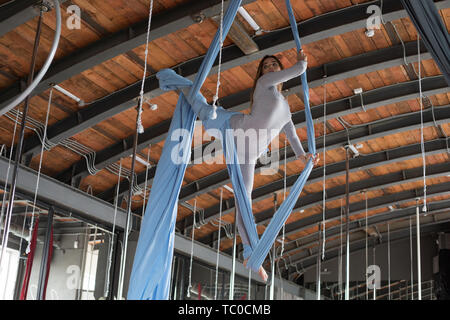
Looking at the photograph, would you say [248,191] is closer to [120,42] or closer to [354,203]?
[120,42]

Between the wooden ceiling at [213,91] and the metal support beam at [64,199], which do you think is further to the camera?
the metal support beam at [64,199]

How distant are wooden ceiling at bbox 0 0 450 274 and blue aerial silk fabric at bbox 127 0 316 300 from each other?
99.6 inches

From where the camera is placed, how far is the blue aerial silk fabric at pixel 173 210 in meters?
4.36

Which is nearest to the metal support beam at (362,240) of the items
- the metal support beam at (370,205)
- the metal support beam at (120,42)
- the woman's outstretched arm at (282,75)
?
the metal support beam at (370,205)

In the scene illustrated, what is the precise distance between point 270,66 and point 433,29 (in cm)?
128

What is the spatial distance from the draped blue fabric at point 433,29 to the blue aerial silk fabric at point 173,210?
133 cm

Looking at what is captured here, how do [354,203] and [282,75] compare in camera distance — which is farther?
[354,203]

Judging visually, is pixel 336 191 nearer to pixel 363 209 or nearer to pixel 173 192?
pixel 363 209

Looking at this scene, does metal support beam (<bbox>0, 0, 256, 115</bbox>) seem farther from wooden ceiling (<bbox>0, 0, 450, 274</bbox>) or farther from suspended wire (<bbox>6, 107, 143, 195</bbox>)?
suspended wire (<bbox>6, 107, 143, 195</bbox>)

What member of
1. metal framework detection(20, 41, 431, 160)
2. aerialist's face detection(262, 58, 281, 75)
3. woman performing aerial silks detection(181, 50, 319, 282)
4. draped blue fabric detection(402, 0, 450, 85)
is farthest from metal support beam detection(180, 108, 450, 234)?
woman performing aerial silks detection(181, 50, 319, 282)

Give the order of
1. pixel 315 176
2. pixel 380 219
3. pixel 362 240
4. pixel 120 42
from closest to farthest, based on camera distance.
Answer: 1. pixel 120 42
2. pixel 315 176
3. pixel 380 219
4. pixel 362 240

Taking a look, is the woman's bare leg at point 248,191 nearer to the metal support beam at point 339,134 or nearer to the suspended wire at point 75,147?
the suspended wire at point 75,147

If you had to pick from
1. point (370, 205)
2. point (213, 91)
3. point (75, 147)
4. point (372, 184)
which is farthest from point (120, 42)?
point (370, 205)

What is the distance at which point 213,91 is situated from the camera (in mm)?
9008
